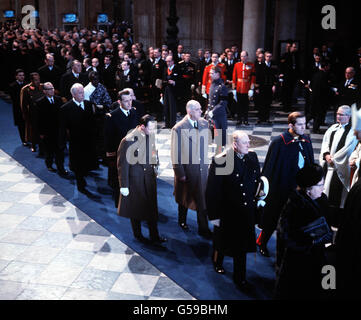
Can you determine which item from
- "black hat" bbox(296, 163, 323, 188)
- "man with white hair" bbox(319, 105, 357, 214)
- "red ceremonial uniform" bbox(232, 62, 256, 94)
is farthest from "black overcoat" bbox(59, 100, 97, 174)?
"red ceremonial uniform" bbox(232, 62, 256, 94)

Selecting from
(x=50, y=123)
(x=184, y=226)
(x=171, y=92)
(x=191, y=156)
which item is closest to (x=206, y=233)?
(x=184, y=226)

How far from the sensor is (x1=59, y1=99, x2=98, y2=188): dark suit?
7566mm

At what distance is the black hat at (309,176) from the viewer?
382 cm

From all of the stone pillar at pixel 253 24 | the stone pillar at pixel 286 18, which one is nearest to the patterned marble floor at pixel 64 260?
the stone pillar at pixel 253 24

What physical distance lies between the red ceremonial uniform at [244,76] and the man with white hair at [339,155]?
19.3ft

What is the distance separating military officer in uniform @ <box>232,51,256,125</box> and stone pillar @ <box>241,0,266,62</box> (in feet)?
10.9

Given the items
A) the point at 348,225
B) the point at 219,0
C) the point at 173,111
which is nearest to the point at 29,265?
the point at 348,225

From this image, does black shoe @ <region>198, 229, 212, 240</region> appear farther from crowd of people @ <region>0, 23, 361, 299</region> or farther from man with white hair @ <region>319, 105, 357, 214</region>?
man with white hair @ <region>319, 105, 357, 214</region>

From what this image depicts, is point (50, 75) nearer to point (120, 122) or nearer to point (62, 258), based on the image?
point (120, 122)

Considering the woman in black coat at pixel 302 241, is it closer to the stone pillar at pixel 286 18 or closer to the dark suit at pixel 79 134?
the dark suit at pixel 79 134

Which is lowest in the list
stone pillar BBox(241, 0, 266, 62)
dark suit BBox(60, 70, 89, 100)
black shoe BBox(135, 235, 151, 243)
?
black shoe BBox(135, 235, 151, 243)

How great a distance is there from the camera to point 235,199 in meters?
4.76

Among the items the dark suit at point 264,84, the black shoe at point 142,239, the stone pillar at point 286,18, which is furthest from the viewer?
the stone pillar at point 286,18
